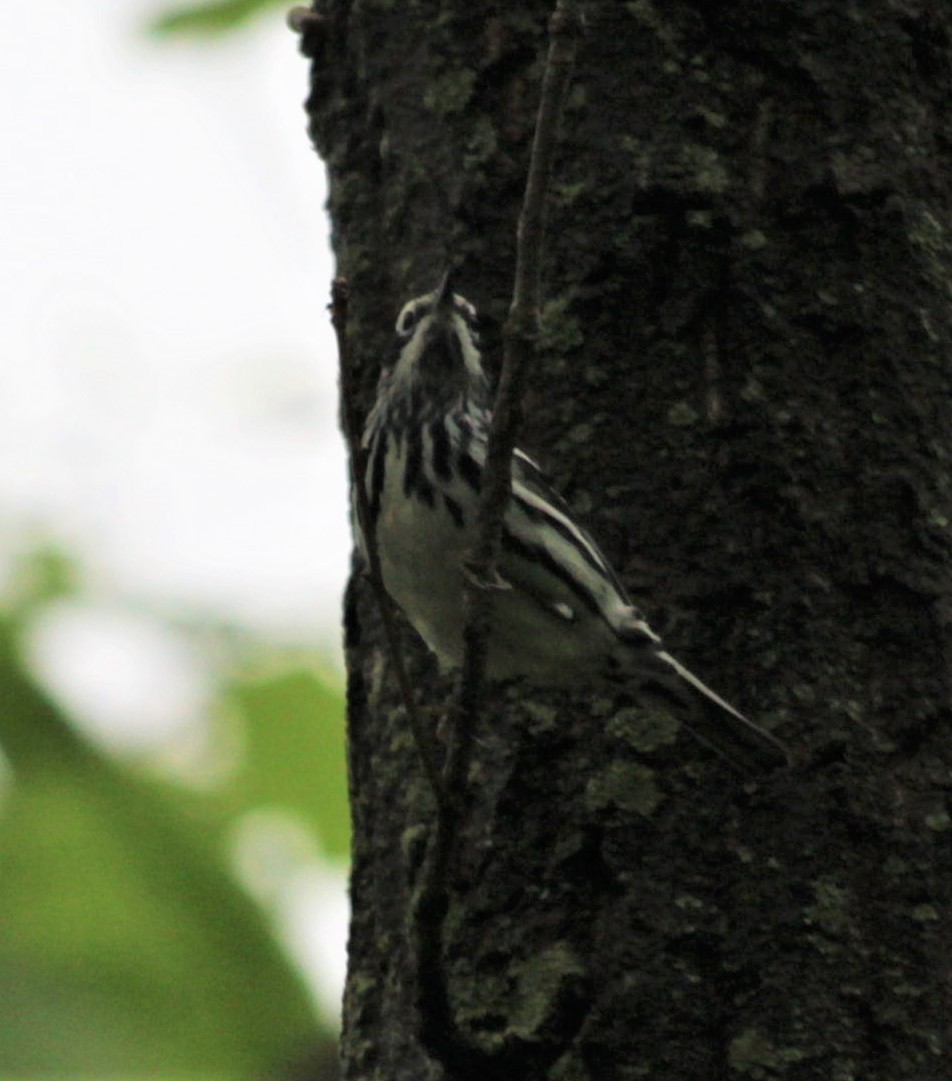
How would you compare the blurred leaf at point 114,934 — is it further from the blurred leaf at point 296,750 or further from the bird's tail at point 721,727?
the bird's tail at point 721,727

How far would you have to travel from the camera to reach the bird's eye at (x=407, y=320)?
3338mm

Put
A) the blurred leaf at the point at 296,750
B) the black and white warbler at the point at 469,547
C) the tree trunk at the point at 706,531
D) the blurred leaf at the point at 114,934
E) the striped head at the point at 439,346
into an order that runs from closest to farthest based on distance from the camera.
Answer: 1. the tree trunk at the point at 706,531
2. the black and white warbler at the point at 469,547
3. the striped head at the point at 439,346
4. the blurred leaf at the point at 114,934
5. the blurred leaf at the point at 296,750

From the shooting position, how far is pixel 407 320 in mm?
3361

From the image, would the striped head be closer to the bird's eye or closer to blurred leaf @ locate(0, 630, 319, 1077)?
the bird's eye

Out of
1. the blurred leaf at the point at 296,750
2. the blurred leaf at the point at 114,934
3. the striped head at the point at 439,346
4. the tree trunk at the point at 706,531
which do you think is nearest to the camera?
the tree trunk at the point at 706,531

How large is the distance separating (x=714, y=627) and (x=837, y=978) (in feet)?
1.96

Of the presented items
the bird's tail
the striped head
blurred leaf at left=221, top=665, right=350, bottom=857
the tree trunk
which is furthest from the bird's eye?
blurred leaf at left=221, top=665, right=350, bottom=857

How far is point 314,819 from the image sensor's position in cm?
477

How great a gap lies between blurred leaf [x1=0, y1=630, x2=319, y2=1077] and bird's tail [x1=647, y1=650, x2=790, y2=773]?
1.12 metres

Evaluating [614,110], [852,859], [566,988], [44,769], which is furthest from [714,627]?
[44,769]

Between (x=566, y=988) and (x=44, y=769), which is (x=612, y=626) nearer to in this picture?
(x=566, y=988)

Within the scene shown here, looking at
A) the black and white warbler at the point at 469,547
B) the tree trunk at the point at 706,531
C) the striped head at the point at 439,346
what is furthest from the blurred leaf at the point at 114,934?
the striped head at the point at 439,346

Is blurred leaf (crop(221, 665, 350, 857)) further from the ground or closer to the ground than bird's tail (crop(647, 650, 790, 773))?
closer to the ground

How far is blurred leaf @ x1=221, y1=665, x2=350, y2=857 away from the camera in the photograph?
15.3 feet
